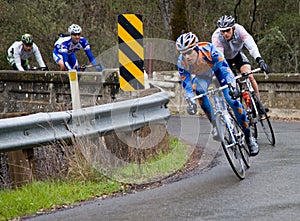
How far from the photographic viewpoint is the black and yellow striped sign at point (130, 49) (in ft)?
29.9

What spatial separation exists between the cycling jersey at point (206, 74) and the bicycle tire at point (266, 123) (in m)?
1.80

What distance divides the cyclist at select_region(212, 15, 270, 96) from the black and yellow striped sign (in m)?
1.71

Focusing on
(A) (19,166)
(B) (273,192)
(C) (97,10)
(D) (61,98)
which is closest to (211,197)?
(B) (273,192)

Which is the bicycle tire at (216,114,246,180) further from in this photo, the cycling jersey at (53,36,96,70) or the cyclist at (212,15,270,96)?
the cycling jersey at (53,36,96,70)

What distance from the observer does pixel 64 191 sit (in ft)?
24.3

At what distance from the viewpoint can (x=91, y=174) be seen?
26.0 ft

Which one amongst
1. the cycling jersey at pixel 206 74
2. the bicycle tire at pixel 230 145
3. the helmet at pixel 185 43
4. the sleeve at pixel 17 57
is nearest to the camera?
the bicycle tire at pixel 230 145

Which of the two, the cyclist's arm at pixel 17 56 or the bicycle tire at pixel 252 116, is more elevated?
the cyclist's arm at pixel 17 56

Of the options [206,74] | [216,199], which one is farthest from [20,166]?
[206,74]

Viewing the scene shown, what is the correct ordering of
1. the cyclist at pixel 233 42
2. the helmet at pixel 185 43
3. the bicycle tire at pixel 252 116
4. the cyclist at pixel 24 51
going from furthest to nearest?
the cyclist at pixel 24 51 → the bicycle tire at pixel 252 116 → the cyclist at pixel 233 42 → the helmet at pixel 185 43

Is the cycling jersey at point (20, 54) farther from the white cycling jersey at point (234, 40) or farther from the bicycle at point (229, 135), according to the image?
the bicycle at point (229, 135)

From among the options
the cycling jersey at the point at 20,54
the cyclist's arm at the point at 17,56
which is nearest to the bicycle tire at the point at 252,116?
the cycling jersey at the point at 20,54

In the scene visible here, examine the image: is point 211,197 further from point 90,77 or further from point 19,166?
point 90,77

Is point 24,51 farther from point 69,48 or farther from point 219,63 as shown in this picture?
point 219,63
